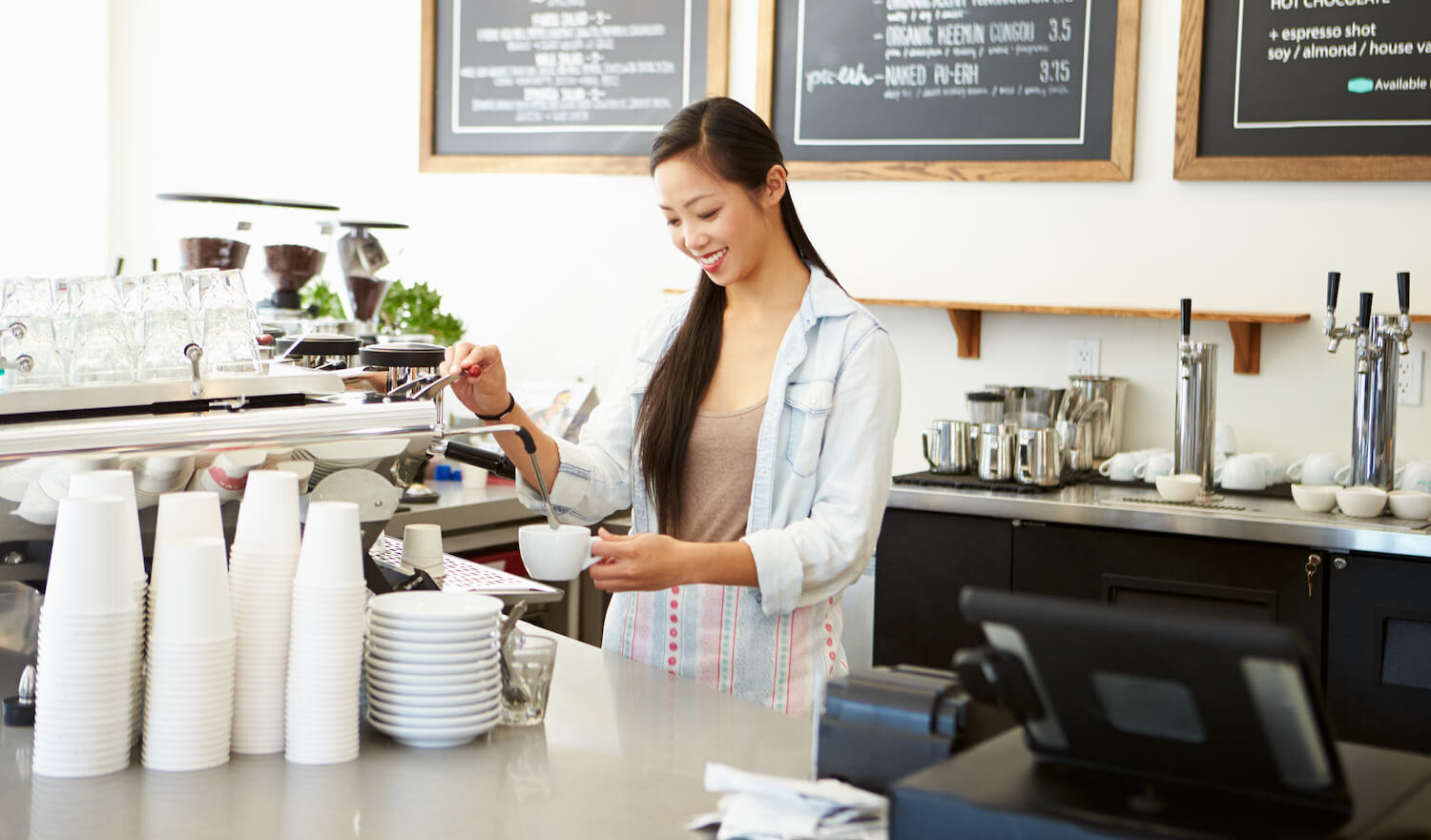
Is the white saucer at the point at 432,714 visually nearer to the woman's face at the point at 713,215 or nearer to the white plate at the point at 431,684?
the white plate at the point at 431,684

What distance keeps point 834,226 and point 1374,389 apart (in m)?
1.40

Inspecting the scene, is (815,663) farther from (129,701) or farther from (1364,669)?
(1364,669)

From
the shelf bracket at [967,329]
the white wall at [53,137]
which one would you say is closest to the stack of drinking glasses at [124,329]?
the shelf bracket at [967,329]

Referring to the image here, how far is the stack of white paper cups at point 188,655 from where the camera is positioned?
55.7 inches

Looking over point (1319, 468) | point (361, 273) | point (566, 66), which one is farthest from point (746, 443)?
point (566, 66)

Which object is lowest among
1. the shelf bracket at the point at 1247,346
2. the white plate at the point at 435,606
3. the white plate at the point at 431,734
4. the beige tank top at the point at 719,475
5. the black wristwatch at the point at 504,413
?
the white plate at the point at 431,734

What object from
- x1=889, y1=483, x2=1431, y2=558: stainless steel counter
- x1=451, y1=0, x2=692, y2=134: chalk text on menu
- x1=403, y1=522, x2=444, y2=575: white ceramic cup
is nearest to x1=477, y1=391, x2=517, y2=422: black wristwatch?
x1=403, y1=522, x2=444, y2=575: white ceramic cup

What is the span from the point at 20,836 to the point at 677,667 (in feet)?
3.06

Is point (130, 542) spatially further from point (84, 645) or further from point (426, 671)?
point (426, 671)

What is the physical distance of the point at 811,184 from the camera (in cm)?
372

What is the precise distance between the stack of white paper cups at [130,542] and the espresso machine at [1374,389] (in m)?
2.39

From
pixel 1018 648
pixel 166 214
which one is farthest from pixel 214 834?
pixel 166 214

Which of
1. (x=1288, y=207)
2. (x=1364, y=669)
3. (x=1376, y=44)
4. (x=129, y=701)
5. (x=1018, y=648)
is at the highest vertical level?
(x=1376, y=44)

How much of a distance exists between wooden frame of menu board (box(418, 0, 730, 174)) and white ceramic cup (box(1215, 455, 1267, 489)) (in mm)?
1678
